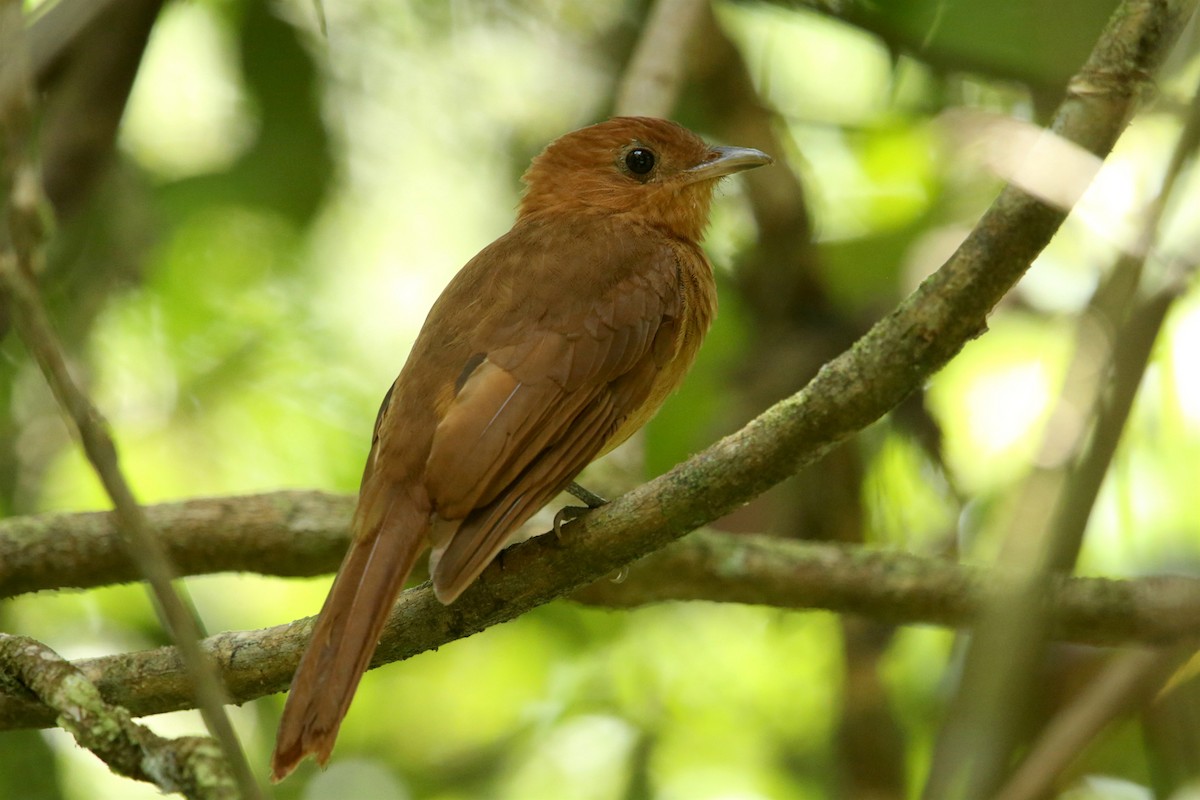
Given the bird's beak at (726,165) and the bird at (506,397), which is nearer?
the bird at (506,397)

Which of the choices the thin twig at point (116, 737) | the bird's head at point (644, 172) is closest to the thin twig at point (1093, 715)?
the thin twig at point (116, 737)

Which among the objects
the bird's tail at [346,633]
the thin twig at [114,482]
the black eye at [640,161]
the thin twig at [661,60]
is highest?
the thin twig at [661,60]

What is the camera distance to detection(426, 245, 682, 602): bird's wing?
3.16 metres

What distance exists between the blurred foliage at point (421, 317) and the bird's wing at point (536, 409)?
3.61 feet

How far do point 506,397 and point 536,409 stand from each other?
8 centimetres

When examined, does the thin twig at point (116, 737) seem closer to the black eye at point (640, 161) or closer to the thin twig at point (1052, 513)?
the thin twig at point (1052, 513)

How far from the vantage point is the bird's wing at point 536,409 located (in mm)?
3162

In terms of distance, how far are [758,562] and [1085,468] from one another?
191 cm

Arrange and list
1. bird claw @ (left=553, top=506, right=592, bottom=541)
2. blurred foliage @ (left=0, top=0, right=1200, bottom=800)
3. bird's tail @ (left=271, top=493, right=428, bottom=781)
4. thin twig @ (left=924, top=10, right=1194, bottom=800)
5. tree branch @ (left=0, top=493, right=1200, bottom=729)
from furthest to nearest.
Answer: blurred foliage @ (left=0, top=0, right=1200, bottom=800) → tree branch @ (left=0, top=493, right=1200, bottom=729) → bird claw @ (left=553, top=506, right=592, bottom=541) → bird's tail @ (left=271, top=493, right=428, bottom=781) → thin twig @ (left=924, top=10, right=1194, bottom=800)

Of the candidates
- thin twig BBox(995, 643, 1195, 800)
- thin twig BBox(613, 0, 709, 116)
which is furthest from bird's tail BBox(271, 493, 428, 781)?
thin twig BBox(613, 0, 709, 116)

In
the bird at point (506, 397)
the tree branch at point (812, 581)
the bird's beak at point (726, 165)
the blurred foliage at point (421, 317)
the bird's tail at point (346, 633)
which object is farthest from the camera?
the blurred foliage at point (421, 317)

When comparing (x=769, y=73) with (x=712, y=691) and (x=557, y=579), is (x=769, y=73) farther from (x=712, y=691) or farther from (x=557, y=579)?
(x=557, y=579)

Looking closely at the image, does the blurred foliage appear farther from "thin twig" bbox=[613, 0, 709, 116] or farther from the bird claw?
the bird claw

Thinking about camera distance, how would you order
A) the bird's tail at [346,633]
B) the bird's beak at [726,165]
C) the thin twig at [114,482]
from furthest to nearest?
the bird's beak at [726,165], the bird's tail at [346,633], the thin twig at [114,482]
